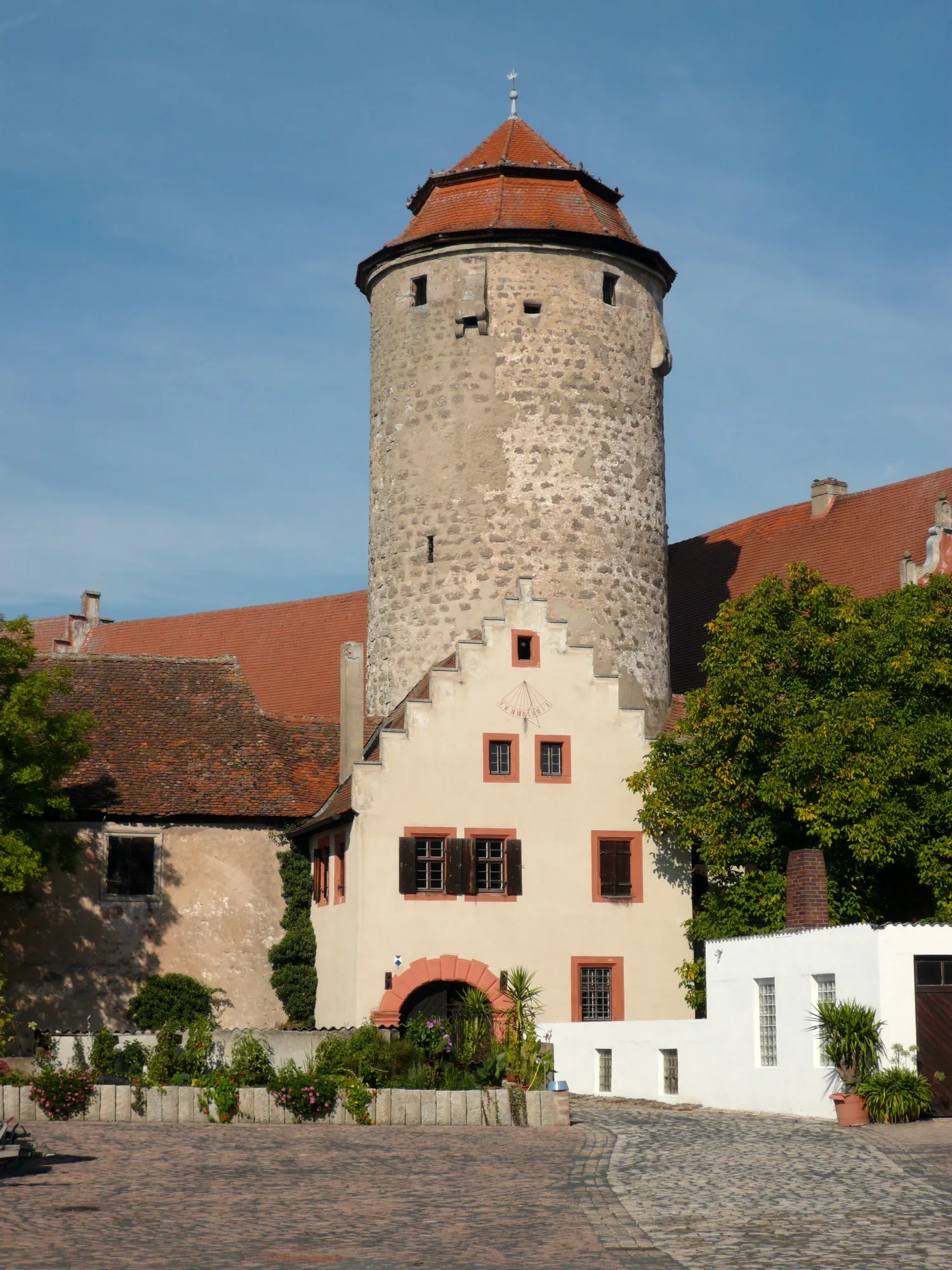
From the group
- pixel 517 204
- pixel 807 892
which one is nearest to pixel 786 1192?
pixel 807 892

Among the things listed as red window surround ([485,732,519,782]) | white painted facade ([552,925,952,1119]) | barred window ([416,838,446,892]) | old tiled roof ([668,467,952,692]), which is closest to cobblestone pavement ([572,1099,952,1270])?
Result: white painted facade ([552,925,952,1119])

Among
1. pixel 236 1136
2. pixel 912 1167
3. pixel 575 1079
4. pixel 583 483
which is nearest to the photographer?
pixel 912 1167

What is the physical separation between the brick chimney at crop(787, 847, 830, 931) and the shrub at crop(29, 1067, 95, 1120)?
9.91 meters

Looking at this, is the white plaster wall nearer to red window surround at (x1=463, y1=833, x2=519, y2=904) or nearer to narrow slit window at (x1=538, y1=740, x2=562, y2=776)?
red window surround at (x1=463, y1=833, x2=519, y2=904)

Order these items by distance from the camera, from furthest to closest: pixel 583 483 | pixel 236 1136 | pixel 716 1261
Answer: pixel 583 483, pixel 236 1136, pixel 716 1261

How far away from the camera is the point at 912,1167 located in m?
16.2

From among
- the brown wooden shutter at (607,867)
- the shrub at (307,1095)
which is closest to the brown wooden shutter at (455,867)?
the brown wooden shutter at (607,867)

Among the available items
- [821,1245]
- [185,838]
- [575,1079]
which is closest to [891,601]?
[575,1079]

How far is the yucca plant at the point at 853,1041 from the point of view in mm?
21578

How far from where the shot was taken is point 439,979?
98.7 feet

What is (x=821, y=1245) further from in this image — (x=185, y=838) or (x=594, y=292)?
(x=594, y=292)

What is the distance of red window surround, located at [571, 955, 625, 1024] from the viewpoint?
101 feet

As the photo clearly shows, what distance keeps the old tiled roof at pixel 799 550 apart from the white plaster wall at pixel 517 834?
30.7ft

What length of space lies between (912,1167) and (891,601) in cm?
1554
